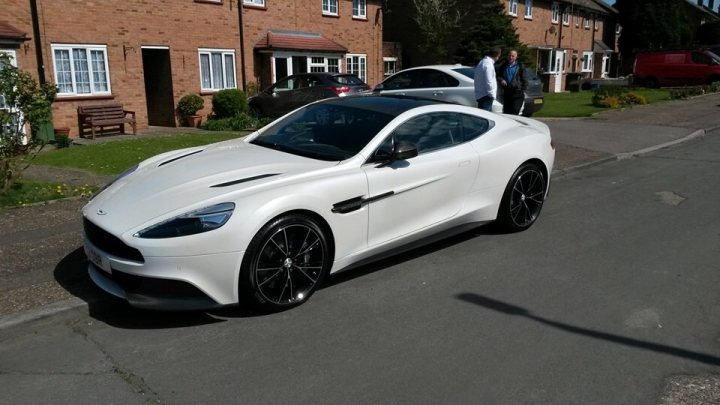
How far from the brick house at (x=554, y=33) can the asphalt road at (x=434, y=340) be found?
24864 mm

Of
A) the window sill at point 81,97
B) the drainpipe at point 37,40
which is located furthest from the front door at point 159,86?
the drainpipe at point 37,40

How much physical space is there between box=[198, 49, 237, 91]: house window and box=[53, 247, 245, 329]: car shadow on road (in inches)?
593

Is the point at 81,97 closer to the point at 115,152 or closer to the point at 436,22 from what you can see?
the point at 115,152

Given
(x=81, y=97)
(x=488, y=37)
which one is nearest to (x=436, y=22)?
(x=488, y=37)

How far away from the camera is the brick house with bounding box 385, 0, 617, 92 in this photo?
32812mm

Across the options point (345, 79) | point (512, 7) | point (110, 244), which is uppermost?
point (512, 7)

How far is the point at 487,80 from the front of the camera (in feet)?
32.6

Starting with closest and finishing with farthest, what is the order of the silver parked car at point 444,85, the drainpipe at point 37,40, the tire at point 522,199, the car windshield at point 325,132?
the car windshield at point 325,132
the tire at point 522,199
the silver parked car at point 444,85
the drainpipe at point 37,40

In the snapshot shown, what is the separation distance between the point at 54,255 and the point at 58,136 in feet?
31.4

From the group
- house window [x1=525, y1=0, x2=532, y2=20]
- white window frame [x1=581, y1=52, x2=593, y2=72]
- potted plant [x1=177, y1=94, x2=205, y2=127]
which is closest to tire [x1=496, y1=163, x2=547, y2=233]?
potted plant [x1=177, y1=94, x2=205, y2=127]

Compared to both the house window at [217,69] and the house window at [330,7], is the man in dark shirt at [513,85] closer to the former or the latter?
the house window at [217,69]

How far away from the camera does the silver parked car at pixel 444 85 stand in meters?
13.3

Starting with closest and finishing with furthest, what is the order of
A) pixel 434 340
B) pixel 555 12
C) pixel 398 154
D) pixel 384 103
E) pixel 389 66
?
pixel 434 340 → pixel 398 154 → pixel 384 103 → pixel 389 66 → pixel 555 12

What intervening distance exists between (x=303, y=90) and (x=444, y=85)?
16.9 feet
